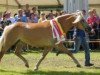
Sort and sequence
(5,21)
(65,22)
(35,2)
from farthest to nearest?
(35,2) → (5,21) → (65,22)

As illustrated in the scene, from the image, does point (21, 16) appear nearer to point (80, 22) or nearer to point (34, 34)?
point (34, 34)

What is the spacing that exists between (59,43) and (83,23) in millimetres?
966

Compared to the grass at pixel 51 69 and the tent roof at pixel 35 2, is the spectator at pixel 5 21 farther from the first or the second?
the tent roof at pixel 35 2

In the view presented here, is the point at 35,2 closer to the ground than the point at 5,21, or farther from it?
farther from it

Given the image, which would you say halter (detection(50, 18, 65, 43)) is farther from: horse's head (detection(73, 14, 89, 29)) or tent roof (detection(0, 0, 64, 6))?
tent roof (detection(0, 0, 64, 6))

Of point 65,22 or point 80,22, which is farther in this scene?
point 65,22

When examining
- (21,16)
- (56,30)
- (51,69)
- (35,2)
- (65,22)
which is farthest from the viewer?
(35,2)

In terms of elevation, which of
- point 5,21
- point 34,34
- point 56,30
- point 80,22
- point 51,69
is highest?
point 80,22

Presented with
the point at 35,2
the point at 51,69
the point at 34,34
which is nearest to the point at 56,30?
the point at 34,34

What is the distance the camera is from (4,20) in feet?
61.7

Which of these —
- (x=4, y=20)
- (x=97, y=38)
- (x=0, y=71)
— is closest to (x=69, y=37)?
(x=97, y=38)

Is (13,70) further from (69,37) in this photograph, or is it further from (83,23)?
(69,37)

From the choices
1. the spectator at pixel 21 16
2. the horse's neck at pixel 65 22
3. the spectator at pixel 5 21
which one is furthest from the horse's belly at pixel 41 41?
the spectator at pixel 5 21

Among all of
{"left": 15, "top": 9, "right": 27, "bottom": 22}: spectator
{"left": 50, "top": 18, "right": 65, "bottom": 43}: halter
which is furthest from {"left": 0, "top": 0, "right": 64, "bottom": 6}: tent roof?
{"left": 50, "top": 18, "right": 65, "bottom": 43}: halter
